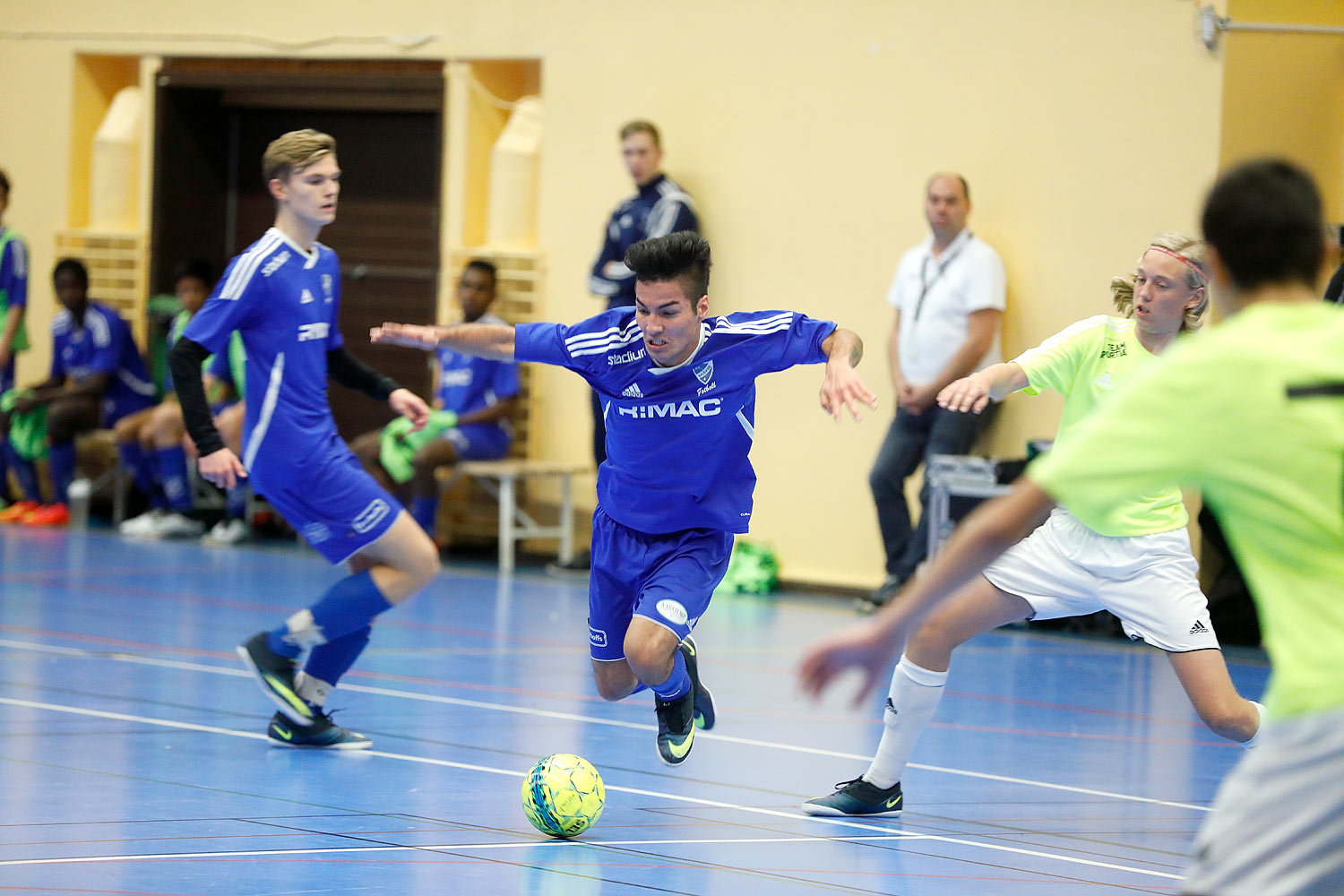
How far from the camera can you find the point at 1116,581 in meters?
4.78

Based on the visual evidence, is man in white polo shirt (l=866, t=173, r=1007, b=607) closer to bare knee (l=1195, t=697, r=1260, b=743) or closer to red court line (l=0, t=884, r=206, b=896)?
bare knee (l=1195, t=697, r=1260, b=743)

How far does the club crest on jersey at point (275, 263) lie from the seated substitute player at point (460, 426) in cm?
565

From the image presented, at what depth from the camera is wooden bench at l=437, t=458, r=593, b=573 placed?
1142cm

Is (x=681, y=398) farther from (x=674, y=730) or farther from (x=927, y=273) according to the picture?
(x=927, y=273)

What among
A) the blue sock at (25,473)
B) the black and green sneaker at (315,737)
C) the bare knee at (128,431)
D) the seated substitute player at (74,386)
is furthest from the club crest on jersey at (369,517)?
the blue sock at (25,473)

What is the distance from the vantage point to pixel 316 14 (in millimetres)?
13164

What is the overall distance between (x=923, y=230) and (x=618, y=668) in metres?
6.19

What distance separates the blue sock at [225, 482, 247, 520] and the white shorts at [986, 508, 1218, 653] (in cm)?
910

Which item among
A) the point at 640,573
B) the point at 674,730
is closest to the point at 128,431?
the point at 640,573

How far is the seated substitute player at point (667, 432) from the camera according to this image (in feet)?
16.0

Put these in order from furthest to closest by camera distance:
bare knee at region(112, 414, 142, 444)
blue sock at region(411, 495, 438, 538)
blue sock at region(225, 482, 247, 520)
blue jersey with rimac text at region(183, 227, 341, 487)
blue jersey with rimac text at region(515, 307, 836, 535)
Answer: bare knee at region(112, 414, 142, 444), blue sock at region(225, 482, 247, 520), blue sock at region(411, 495, 438, 538), blue jersey with rimac text at region(183, 227, 341, 487), blue jersey with rimac text at region(515, 307, 836, 535)

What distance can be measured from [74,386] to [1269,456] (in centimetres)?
1225

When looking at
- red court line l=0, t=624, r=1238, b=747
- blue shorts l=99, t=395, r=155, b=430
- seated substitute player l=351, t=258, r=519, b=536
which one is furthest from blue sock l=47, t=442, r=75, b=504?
red court line l=0, t=624, r=1238, b=747

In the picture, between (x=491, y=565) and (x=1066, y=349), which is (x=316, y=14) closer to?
Result: (x=491, y=565)
